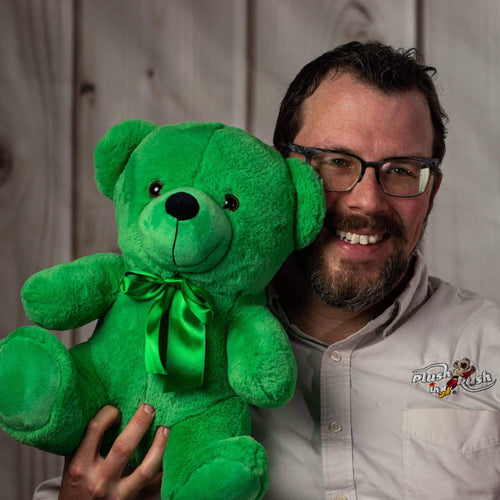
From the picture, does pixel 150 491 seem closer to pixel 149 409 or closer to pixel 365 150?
pixel 149 409

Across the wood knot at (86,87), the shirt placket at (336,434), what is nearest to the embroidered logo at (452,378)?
the shirt placket at (336,434)

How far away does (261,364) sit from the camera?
2.95 feet

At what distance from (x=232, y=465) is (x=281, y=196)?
1.23 feet

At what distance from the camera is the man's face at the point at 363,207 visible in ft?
4.33

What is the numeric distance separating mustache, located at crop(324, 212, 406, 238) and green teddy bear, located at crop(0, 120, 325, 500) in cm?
32

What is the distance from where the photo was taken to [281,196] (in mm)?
978

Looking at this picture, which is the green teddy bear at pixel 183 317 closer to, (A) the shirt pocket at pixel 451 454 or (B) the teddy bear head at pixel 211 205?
(B) the teddy bear head at pixel 211 205

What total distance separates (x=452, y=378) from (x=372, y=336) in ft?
0.59

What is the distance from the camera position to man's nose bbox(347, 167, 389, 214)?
1.31 meters

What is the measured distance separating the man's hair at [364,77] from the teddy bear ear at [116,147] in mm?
519

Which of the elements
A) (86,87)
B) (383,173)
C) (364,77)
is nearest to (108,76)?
(86,87)

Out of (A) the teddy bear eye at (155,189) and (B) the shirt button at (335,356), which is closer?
(A) the teddy bear eye at (155,189)

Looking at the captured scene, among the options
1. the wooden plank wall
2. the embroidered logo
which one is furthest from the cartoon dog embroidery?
the wooden plank wall

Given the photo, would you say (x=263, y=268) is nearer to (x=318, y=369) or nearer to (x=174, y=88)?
(x=318, y=369)
